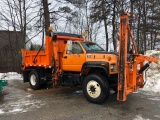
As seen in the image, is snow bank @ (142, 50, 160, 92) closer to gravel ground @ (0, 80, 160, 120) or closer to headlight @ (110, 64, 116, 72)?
gravel ground @ (0, 80, 160, 120)

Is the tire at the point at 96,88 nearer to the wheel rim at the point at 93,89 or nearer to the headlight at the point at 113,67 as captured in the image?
the wheel rim at the point at 93,89

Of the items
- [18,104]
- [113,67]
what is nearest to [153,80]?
[113,67]

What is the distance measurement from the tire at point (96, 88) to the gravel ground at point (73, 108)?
0.24m

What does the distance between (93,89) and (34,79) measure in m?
4.35

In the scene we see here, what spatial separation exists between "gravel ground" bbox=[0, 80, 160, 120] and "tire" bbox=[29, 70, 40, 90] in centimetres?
142

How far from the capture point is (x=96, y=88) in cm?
739

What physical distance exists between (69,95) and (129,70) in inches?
121

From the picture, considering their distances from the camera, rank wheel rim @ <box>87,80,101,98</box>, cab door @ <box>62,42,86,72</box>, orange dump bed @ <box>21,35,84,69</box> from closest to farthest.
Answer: wheel rim @ <box>87,80,101,98</box>, cab door @ <box>62,42,86,72</box>, orange dump bed @ <box>21,35,84,69</box>

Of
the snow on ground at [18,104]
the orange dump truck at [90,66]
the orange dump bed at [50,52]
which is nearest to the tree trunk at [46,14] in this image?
the orange dump truck at [90,66]

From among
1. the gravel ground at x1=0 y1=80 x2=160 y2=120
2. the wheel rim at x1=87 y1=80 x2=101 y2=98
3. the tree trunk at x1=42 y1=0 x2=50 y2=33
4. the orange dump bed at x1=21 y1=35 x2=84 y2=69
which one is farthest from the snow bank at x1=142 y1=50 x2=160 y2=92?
the tree trunk at x1=42 y1=0 x2=50 y2=33

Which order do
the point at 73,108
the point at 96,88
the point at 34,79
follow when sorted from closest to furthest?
the point at 73,108
the point at 96,88
the point at 34,79

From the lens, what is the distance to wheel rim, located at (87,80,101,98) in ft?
24.1

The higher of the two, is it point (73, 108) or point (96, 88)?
point (96, 88)

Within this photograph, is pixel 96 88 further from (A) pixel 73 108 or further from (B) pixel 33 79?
(B) pixel 33 79
